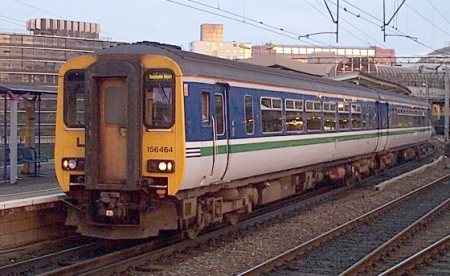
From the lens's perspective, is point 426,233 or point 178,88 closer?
point 178,88

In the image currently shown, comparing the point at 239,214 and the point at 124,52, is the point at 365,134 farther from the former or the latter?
the point at 124,52

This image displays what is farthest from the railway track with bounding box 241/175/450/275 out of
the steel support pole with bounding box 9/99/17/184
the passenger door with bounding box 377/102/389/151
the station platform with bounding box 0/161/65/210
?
the steel support pole with bounding box 9/99/17/184

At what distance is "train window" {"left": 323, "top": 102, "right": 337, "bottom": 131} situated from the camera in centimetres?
1956

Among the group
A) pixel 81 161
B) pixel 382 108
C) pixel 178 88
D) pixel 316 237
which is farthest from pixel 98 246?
pixel 382 108

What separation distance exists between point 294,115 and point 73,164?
662 centimetres

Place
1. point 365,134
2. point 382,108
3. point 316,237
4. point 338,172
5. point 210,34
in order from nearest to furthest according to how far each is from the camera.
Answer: point 316,237, point 338,172, point 365,134, point 382,108, point 210,34

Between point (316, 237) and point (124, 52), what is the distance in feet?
16.2

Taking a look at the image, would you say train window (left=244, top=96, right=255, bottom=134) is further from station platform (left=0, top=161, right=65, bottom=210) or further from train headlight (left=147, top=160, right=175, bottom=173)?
station platform (left=0, top=161, right=65, bottom=210)

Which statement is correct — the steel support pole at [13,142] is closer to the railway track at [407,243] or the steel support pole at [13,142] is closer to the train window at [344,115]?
the railway track at [407,243]

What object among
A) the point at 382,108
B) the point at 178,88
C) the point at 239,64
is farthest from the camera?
the point at 382,108

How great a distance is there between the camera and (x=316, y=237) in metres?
13.3

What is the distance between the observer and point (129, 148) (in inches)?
452

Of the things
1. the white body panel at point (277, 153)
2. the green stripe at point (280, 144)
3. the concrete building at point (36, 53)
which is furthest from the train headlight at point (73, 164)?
the concrete building at point (36, 53)

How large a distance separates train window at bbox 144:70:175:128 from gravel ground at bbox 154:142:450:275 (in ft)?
7.53
